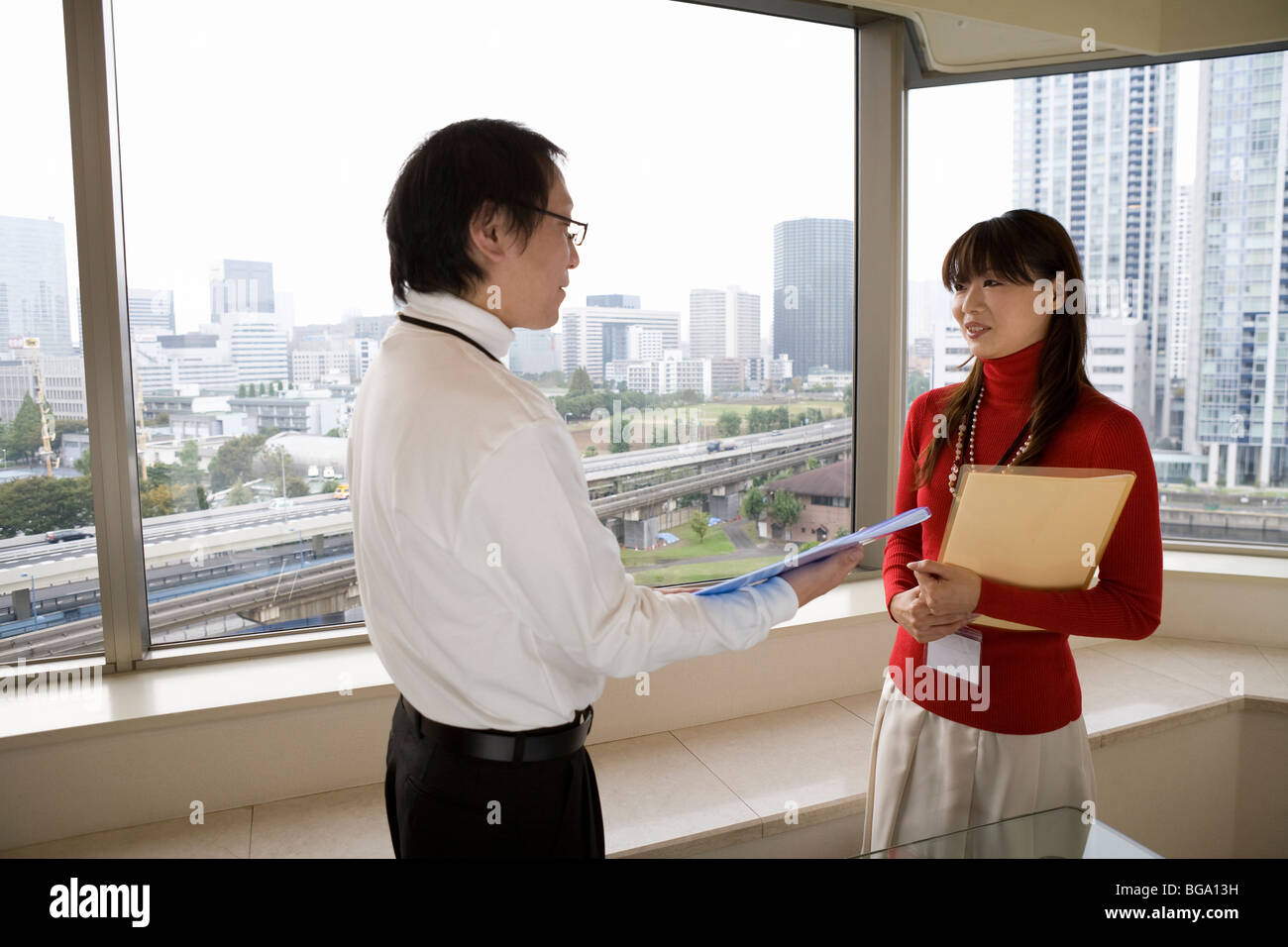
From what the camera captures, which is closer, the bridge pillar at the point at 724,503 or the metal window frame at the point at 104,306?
the metal window frame at the point at 104,306

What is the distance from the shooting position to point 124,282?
2184 mm

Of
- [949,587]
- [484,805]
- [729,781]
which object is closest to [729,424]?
[729,781]

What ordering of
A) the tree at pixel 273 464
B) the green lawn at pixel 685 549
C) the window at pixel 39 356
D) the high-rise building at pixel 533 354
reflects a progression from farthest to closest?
the green lawn at pixel 685 549, the high-rise building at pixel 533 354, the tree at pixel 273 464, the window at pixel 39 356

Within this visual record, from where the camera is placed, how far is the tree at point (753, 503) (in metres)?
2.93

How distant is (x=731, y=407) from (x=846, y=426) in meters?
0.52

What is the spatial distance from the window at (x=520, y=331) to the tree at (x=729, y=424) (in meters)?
0.01

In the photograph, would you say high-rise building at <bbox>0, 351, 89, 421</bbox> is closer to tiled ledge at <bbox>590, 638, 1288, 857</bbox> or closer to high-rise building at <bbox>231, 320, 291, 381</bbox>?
high-rise building at <bbox>231, 320, 291, 381</bbox>

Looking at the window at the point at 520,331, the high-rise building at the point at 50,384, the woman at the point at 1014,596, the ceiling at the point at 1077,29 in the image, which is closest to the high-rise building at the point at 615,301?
the window at the point at 520,331

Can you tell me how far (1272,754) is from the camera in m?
2.55

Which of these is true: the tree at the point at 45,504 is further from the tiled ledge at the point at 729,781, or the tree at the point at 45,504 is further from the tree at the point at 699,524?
the tree at the point at 699,524

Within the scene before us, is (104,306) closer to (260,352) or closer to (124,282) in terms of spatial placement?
(124,282)

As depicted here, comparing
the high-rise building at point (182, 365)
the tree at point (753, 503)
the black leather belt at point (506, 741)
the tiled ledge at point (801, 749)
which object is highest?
the high-rise building at point (182, 365)
